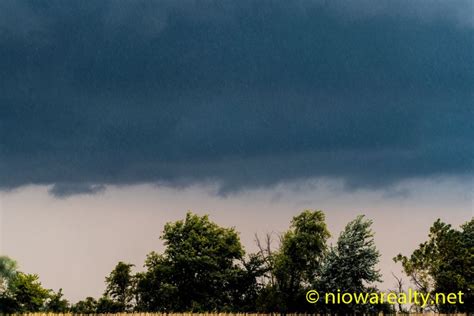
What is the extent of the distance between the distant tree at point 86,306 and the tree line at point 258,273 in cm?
9

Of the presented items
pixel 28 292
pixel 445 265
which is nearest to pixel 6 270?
pixel 28 292

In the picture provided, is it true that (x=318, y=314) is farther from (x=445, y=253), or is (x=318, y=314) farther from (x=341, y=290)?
(x=445, y=253)

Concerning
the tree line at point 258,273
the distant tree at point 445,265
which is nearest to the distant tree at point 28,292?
the tree line at point 258,273

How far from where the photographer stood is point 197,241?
49312mm

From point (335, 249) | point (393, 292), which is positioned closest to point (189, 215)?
point (335, 249)

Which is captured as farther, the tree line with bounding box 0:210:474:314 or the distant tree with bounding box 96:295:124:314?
the distant tree with bounding box 96:295:124:314

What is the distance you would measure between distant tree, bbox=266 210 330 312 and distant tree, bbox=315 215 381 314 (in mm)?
2651

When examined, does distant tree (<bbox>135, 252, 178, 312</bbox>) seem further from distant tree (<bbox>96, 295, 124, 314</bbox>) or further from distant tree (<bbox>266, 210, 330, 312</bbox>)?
distant tree (<bbox>266, 210, 330, 312</bbox>)

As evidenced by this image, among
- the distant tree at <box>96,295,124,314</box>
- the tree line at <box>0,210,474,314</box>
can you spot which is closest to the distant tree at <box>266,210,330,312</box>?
the tree line at <box>0,210,474,314</box>

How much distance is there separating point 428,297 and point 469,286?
276cm

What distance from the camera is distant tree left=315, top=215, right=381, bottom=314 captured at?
41000 mm

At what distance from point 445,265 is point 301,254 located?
10580 millimetres

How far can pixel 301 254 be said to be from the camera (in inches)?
1806

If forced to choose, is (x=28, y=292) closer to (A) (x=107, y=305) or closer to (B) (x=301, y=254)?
(A) (x=107, y=305)
